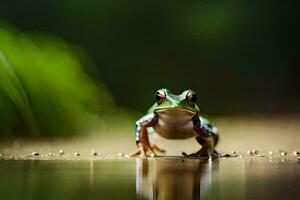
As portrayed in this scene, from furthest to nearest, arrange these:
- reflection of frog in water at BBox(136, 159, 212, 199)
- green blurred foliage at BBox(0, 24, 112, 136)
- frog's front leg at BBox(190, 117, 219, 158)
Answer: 1. green blurred foliage at BBox(0, 24, 112, 136)
2. frog's front leg at BBox(190, 117, 219, 158)
3. reflection of frog in water at BBox(136, 159, 212, 199)

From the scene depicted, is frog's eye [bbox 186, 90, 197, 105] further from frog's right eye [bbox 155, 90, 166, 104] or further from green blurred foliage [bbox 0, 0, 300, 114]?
green blurred foliage [bbox 0, 0, 300, 114]

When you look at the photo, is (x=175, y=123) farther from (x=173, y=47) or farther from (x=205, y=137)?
(x=173, y=47)

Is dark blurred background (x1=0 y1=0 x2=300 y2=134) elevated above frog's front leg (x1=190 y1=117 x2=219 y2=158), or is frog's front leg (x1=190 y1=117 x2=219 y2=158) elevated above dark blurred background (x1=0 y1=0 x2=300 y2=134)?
dark blurred background (x1=0 y1=0 x2=300 y2=134)

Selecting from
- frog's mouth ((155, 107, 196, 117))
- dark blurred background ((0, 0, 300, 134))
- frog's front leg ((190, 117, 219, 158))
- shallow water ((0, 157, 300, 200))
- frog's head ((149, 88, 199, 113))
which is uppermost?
dark blurred background ((0, 0, 300, 134))

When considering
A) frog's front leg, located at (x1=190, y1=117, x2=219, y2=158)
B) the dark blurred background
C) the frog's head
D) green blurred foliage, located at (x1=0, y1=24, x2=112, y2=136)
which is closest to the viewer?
the frog's head

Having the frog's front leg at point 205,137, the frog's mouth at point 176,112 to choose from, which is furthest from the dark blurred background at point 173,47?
the frog's mouth at point 176,112

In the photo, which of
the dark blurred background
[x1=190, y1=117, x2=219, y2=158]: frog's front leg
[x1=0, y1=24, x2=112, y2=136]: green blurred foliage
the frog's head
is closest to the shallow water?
the frog's head

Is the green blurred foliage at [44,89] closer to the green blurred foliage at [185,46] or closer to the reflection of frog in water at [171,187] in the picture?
the green blurred foliage at [185,46]

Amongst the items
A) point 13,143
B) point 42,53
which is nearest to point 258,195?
point 13,143
